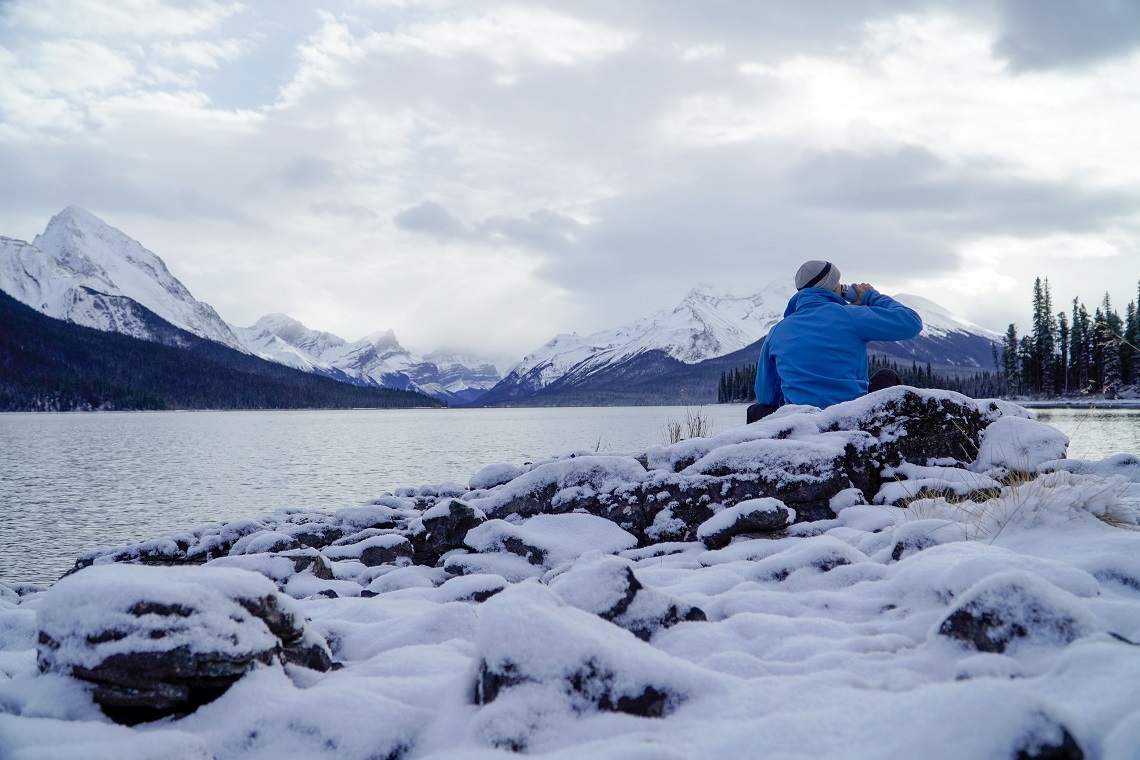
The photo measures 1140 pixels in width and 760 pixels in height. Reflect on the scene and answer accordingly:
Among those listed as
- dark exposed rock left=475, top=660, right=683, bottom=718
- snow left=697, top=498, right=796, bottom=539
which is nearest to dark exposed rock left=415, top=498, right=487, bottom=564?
snow left=697, top=498, right=796, bottom=539

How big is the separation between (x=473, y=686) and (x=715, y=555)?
328 cm

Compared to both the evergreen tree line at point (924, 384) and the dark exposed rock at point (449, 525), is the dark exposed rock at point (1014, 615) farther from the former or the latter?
the evergreen tree line at point (924, 384)

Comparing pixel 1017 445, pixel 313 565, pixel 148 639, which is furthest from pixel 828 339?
pixel 148 639

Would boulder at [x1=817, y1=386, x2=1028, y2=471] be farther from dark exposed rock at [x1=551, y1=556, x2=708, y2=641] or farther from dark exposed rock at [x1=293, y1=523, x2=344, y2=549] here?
dark exposed rock at [x1=293, y1=523, x2=344, y2=549]

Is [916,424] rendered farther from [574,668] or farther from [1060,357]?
[1060,357]

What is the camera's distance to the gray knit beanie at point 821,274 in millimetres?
7969

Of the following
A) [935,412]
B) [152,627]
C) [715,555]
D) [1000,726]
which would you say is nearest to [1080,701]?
[1000,726]

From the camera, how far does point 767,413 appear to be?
947 centimetres

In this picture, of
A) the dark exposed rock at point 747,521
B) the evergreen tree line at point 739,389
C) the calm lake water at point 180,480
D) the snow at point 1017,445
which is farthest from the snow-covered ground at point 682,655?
the evergreen tree line at point 739,389

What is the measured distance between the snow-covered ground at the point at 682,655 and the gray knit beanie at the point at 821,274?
147 inches

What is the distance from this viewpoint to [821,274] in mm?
7977

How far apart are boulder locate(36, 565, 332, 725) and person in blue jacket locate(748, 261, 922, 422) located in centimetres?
687

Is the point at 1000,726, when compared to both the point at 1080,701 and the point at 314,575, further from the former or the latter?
the point at 314,575

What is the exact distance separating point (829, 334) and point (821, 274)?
753 millimetres
